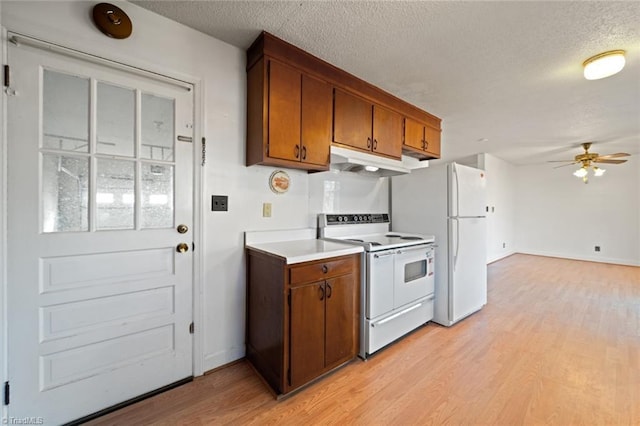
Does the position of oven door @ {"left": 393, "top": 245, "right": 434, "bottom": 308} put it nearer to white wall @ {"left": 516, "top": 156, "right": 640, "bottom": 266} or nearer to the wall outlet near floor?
the wall outlet near floor

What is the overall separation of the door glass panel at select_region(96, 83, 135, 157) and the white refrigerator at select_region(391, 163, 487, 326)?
260cm

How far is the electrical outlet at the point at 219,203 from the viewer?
1.96 m

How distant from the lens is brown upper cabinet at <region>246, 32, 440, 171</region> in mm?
1880

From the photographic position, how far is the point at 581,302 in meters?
3.48

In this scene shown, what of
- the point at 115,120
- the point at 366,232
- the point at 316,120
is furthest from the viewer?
the point at 366,232

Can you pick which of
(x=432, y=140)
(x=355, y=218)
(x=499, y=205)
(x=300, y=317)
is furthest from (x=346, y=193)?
(x=499, y=205)

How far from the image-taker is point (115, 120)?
1.60 m

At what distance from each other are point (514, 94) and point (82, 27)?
348 cm

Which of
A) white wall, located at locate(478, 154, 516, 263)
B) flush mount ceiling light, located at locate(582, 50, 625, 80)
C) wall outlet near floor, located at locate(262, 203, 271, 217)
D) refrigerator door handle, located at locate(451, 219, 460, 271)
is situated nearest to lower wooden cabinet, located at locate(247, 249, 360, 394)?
wall outlet near floor, located at locate(262, 203, 271, 217)

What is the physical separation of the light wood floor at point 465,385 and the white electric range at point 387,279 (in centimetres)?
16

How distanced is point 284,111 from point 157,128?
846 millimetres

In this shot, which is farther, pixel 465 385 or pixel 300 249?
pixel 300 249

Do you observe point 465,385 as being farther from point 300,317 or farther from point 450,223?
point 450,223

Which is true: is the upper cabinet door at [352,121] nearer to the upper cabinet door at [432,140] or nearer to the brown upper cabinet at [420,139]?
the brown upper cabinet at [420,139]
